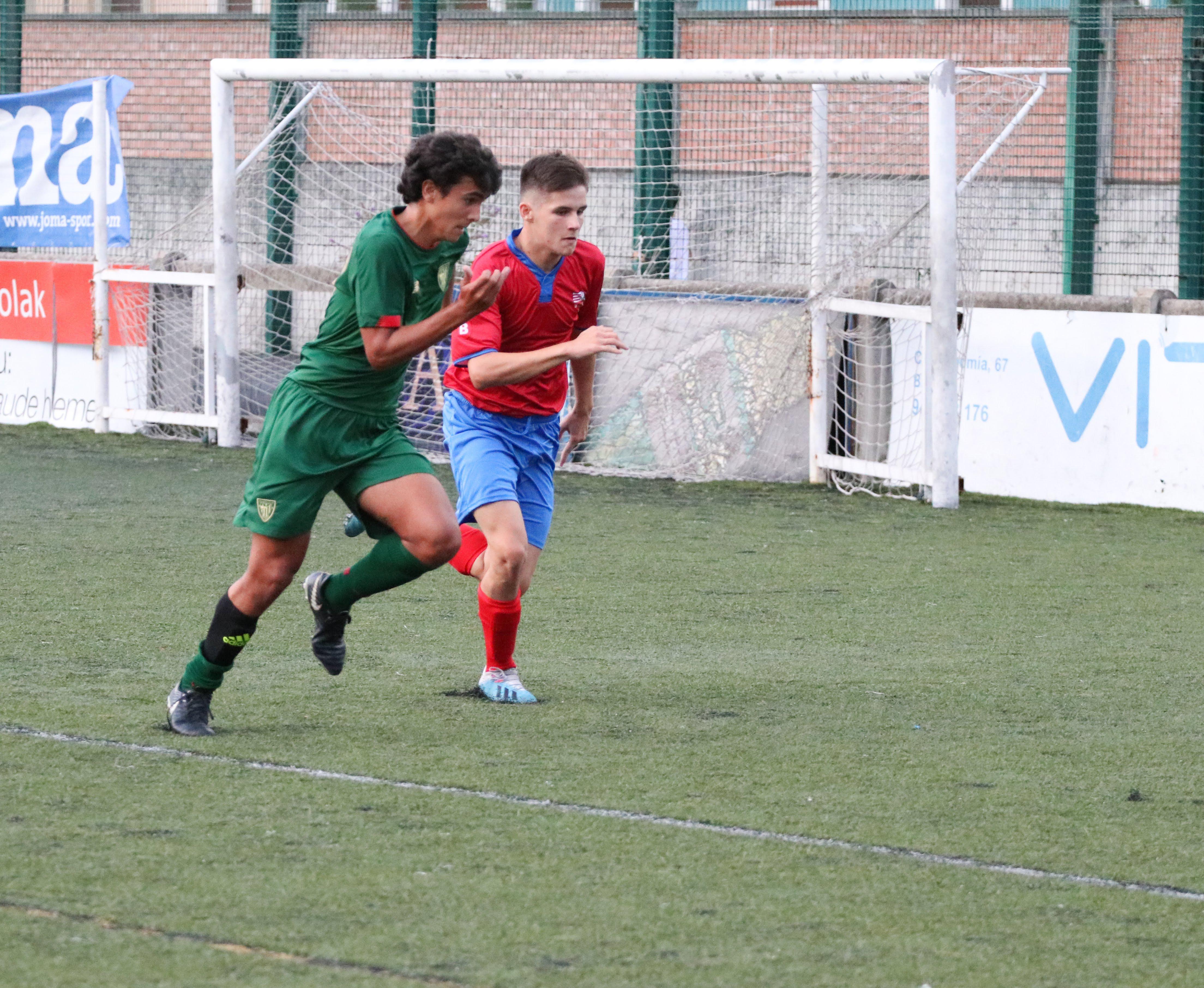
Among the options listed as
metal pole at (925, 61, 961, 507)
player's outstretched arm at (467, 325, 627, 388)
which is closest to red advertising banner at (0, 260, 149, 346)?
metal pole at (925, 61, 961, 507)

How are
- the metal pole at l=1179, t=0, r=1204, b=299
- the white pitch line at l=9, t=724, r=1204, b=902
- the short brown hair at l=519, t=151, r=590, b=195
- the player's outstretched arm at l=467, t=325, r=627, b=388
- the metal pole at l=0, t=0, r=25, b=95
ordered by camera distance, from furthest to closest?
the metal pole at l=0, t=0, r=25, b=95
the metal pole at l=1179, t=0, r=1204, b=299
the short brown hair at l=519, t=151, r=590, b=195
the player's outstretched arm at l=467, t=325, r=627, b=388
the white pitch line at l=9, t=724, r=1204, b=902

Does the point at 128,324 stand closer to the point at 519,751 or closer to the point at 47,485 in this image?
the point at 47,485

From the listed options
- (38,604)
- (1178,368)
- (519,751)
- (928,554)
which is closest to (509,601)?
(519,751)

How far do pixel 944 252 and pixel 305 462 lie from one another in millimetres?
6454

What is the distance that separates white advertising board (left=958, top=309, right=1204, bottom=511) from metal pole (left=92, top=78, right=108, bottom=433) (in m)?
6.34

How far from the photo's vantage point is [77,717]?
17.6 ft

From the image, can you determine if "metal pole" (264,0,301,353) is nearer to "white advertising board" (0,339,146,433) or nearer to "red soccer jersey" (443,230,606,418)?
"white advertising board" (0,339,146,433)

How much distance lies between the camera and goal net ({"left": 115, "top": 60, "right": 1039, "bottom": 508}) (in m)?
11.9

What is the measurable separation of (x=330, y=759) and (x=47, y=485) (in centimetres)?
700

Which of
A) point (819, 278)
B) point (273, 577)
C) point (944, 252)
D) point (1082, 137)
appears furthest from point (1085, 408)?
point (273, 577)

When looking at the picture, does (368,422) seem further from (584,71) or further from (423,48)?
(423,48)

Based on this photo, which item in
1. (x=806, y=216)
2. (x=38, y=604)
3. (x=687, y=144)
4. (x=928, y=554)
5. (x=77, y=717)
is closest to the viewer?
(x=77, y=717)

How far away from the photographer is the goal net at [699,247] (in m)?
11.9

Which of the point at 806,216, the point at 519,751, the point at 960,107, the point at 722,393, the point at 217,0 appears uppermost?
the point at 217,0
